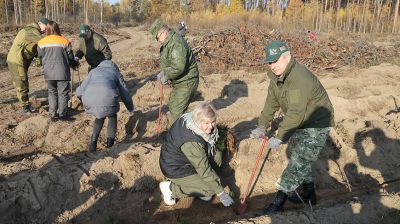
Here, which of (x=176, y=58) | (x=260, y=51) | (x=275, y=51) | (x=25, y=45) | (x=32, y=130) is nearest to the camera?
(x=275, y=51)

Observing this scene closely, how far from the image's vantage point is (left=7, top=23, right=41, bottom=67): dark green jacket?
7141 mm

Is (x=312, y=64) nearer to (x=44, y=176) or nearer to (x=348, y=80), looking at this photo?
(x=348, y=80)

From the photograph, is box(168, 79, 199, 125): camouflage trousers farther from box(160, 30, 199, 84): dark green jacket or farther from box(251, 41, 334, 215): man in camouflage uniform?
box(251, 41, 334, 215): man in camouflage uniform

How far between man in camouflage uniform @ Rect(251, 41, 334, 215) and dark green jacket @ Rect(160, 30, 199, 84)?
5.19ft

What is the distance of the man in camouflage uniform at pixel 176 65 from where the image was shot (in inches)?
204

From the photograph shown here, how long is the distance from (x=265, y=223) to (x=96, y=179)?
6.85 feet

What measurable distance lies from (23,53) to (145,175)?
4185mm

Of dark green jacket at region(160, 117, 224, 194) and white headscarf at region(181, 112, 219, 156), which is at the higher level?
white headscarf at region(181, 112, 219, 156)

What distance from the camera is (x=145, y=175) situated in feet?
15.9

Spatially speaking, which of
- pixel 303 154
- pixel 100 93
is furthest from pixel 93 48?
pixel 303 154

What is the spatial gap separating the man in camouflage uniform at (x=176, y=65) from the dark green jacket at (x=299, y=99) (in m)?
1.68

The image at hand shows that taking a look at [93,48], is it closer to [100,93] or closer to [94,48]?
[94,48]

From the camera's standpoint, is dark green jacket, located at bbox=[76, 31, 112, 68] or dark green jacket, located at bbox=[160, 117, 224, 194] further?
dark green jacket, located at bbox=[76, 31, 112, 68]

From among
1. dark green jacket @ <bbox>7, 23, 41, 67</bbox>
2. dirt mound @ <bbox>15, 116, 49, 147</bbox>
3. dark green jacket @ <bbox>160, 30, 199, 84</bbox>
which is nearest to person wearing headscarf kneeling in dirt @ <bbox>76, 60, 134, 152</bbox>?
dark green jacket @ <bbox>160, 30, 199, 84</bbox>
